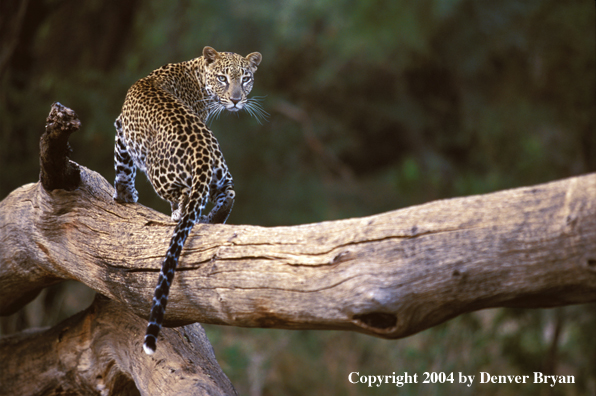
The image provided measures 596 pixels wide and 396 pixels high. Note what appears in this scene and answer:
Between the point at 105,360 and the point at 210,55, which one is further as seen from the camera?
the point at 105,360

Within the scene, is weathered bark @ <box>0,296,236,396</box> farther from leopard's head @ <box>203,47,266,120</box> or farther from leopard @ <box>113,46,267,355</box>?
leopard's head @ <box>203,47,266,120</box>

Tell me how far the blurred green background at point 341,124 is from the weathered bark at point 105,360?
6.89 ft

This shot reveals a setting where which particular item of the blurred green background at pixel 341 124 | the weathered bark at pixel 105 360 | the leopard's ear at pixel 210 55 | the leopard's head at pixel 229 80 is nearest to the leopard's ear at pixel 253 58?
the leopard's head at pixel 229 80

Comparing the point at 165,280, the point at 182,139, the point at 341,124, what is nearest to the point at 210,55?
the point at 182,139

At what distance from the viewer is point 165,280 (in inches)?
106

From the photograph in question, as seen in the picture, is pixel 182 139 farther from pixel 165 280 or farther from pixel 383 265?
pixel 383 265

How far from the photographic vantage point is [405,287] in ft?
7.02

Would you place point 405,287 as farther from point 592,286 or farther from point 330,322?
point 592,286

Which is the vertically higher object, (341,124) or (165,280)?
(341,124)

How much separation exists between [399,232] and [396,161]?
12.4m

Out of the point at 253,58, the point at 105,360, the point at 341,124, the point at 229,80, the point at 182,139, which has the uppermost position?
the point at 341,124

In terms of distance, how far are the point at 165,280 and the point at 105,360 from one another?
4.31 ft

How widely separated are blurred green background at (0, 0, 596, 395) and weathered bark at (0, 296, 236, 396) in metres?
2.10

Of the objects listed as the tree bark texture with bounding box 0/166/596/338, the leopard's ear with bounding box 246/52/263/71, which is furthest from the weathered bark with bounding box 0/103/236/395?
the leopard's ear with bounding box 246/52/263/71
